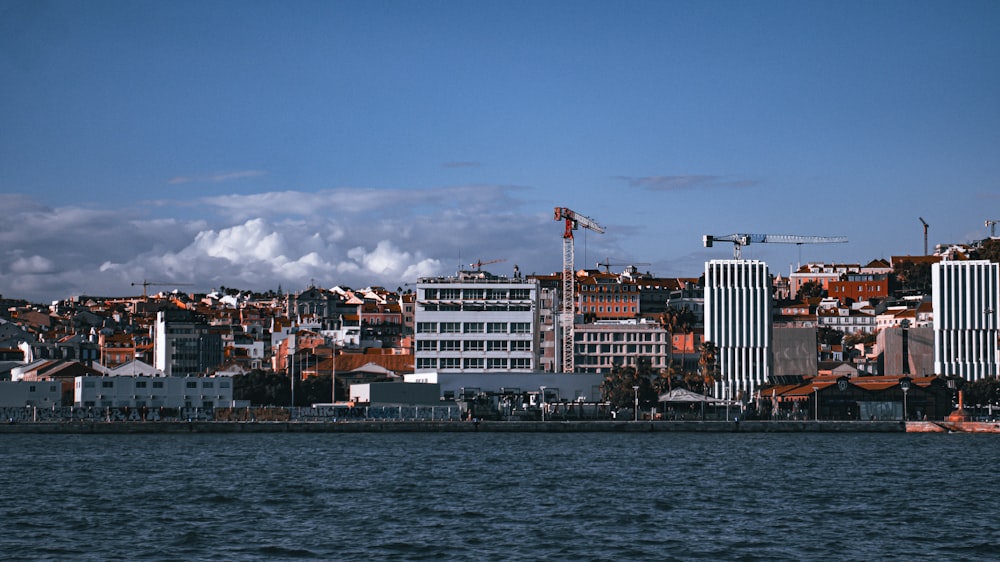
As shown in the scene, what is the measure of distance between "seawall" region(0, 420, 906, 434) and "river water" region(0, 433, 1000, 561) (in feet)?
66.9

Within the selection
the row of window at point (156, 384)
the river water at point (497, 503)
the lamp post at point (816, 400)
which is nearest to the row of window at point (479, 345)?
the row of window at point (156, 384)

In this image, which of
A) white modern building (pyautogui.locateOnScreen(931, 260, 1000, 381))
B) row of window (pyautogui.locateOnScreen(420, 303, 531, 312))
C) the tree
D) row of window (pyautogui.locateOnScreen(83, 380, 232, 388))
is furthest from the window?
white modern building (pyautogui.locateOnScreen(931, 260, 1000, 381))

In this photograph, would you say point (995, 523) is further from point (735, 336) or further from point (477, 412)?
point (735, 336)

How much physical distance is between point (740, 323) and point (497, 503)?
399 ft

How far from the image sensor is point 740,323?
171250 mm

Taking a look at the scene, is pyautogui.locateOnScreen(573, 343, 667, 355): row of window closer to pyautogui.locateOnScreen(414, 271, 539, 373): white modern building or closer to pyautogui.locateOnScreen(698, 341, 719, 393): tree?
pyautogui.locateOnScreen(698, 341, 719, 393): tree

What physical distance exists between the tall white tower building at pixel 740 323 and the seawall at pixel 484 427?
50121mm

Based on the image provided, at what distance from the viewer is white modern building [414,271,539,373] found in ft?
449

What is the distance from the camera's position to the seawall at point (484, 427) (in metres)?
112

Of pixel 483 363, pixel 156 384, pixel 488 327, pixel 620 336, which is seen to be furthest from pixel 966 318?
pixel 156 384

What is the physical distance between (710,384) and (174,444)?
76505 mm

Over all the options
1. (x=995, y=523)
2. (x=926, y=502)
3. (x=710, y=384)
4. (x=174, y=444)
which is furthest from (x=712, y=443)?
(x=710, y=384)

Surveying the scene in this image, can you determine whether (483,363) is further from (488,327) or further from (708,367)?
(708,367)

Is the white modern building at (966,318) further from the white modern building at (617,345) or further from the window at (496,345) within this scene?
the window at (496,345)
